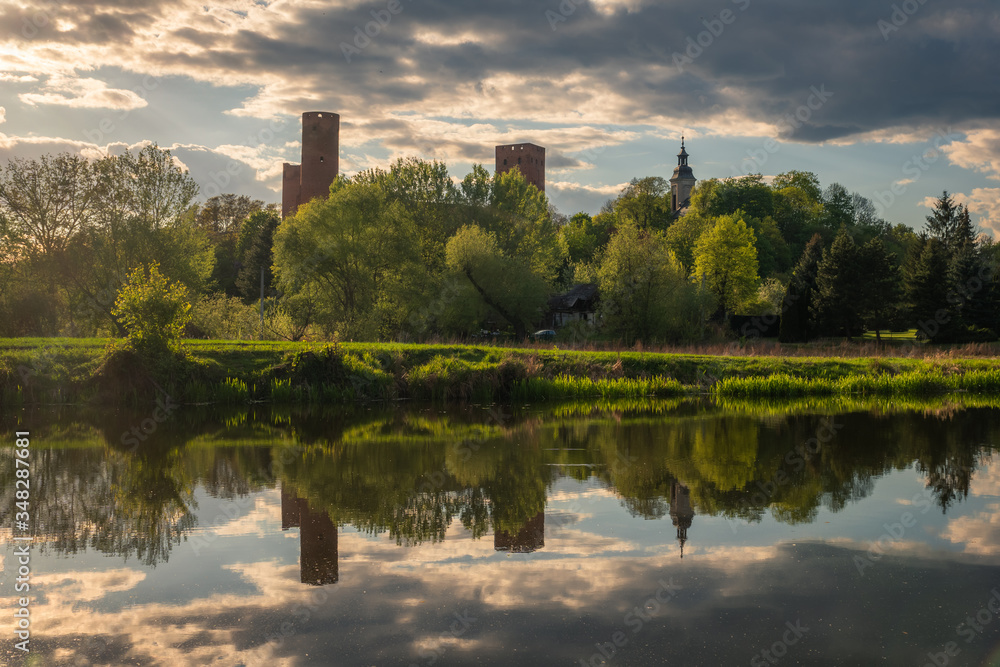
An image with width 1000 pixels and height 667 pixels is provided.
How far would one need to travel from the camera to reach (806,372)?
27.2m

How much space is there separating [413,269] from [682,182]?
234ft

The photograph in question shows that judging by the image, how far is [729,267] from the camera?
196 ft

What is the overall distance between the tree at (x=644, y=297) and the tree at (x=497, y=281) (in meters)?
4.54

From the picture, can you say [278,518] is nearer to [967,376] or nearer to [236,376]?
[236,376]

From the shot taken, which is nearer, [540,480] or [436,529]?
[436,529]

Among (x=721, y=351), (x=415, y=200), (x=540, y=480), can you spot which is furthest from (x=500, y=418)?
(x=415, y=200)

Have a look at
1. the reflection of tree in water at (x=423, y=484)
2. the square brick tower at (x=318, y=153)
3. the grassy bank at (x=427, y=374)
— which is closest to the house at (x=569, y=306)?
the square brick tower at (x=318, y=153)

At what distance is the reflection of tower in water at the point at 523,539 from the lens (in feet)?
27.5

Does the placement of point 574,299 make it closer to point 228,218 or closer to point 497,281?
point 497,281

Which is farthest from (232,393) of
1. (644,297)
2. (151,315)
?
(644,297)

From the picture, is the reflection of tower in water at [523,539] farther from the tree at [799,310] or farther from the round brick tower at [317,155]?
the round brick tower at [317,155]

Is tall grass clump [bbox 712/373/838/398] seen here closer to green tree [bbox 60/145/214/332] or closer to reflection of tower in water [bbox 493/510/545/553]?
reflection of tower in water [bbox 493/510/545/553]

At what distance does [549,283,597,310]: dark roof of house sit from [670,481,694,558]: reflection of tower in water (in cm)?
4786

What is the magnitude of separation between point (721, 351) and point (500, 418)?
15867 mm
